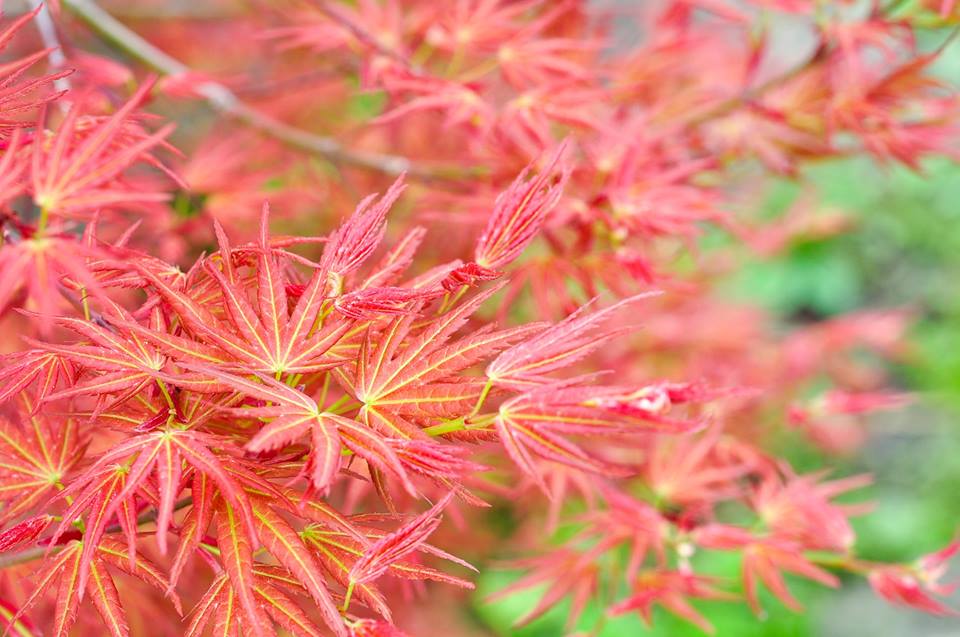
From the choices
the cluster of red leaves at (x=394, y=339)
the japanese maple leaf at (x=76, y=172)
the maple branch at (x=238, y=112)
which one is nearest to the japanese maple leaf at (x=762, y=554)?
the cluster of red leaves at (x=394, y=339)

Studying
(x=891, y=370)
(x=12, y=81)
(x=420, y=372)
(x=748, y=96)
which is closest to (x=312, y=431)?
(x=420, y=372)

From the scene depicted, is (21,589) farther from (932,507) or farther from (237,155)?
(932,507)

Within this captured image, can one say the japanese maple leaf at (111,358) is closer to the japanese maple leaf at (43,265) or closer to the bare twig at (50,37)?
the japanese maple leaf at (43,265)

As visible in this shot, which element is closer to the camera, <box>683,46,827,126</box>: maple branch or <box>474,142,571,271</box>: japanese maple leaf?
<box>474,142,571,271</box>: japanese maple leaf

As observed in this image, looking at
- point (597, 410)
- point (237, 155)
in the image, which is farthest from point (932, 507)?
point (597, 410)

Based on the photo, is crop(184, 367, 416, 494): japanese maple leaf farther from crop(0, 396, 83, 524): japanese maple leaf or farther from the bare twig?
the bare twig

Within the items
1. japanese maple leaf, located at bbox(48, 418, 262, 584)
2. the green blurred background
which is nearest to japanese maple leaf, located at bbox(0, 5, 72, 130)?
japanese maple leaf, located at bbox(48, 418, 262, 584)
